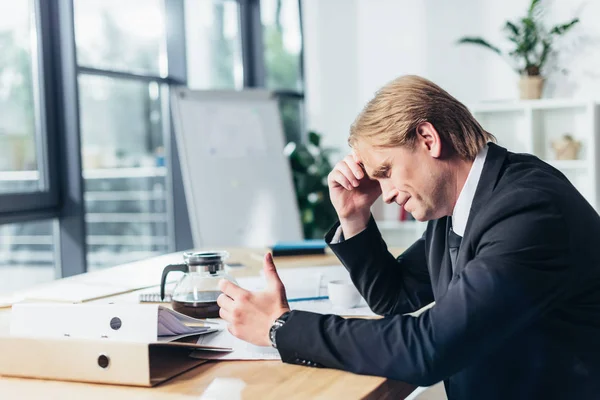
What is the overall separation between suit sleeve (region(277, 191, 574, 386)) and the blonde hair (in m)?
0.18

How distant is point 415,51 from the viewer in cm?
483

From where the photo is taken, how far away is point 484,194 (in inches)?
47.9

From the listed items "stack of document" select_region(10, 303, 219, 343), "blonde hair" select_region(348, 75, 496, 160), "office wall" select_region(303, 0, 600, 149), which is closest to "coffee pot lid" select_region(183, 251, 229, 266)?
"stack of document" select_region(10, 303, 219, 343)

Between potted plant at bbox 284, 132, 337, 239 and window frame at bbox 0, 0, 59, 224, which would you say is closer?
window frame at bbox 0, 0, 59, 224

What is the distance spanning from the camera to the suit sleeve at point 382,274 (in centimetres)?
155

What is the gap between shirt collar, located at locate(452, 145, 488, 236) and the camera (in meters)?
→ 1.29

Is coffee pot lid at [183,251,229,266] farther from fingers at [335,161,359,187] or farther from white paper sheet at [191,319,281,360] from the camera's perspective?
fingers at [335,161,359,187]

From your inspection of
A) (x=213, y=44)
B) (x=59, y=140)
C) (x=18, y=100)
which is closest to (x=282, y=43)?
(x=213, y=44)

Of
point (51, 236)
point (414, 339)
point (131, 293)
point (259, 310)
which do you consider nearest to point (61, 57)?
point (51, 236)

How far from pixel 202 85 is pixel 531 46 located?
1.98 metres

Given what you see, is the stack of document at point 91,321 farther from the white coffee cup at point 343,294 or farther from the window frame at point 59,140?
the window frame at point 59,140

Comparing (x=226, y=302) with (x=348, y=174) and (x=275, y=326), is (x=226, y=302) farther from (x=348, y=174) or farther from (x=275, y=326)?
(x=348, y=174)

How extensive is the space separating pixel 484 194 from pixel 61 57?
108 inches

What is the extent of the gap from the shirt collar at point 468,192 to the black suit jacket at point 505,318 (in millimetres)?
21
